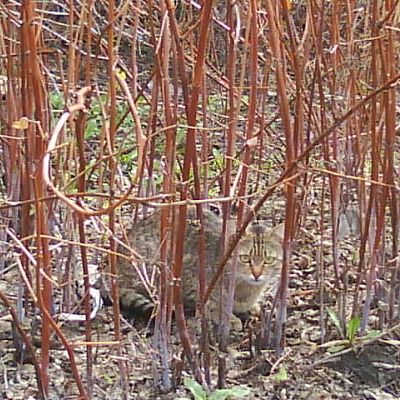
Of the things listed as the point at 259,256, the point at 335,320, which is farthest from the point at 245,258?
the point at 335,320

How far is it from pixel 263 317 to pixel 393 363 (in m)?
0.41

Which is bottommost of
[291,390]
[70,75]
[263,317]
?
[291,390]

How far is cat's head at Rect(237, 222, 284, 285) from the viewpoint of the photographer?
3.01m

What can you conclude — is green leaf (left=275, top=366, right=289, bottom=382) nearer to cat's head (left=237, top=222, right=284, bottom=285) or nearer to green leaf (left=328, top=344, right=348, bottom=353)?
green leaf (left=328, top=344, right=348, bottom=353)

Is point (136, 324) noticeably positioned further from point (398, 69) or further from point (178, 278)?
point (398, 69)

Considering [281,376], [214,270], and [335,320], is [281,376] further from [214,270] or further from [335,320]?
[214,270]

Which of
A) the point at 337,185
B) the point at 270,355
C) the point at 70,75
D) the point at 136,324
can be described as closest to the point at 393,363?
the point at 270,355

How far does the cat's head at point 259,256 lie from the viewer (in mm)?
3012

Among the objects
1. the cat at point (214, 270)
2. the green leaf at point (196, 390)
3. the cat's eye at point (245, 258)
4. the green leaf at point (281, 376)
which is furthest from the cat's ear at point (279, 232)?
the green leaf at point (196, 390)

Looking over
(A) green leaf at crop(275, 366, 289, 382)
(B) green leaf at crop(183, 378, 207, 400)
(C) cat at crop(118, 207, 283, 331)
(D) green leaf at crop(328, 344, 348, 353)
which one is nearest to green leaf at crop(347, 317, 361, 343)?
(D) green leaf at crop(328, 344, 348, 353)

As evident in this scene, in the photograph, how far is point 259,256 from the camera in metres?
3.01

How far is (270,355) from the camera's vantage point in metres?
2.73

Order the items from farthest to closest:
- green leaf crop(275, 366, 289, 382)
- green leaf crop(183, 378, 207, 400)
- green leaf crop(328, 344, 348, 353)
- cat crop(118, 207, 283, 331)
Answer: cat crop(118, 207, 283, 331) → green leaf crop(328, 344, 348, 353) → green leaf crop(275, 366, 289, 382) → green leaf crop(183, 378, 207, 400)

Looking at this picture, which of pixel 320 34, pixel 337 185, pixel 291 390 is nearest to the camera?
pixel 320 34
